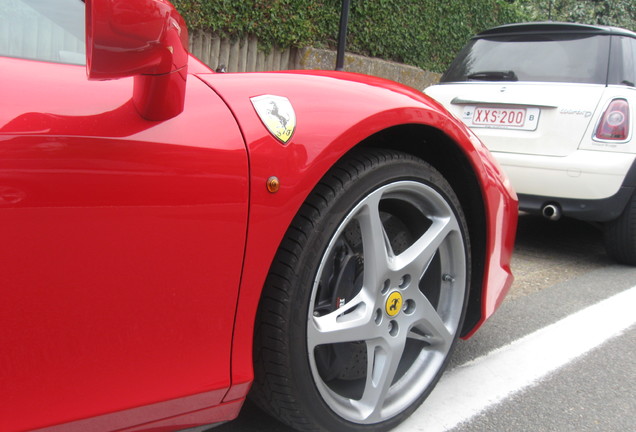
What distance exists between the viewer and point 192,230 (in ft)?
4.27

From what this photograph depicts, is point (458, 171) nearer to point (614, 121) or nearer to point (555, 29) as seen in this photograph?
point (614, 121)

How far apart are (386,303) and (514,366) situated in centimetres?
94

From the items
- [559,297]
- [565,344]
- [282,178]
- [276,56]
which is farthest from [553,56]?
[276,56]

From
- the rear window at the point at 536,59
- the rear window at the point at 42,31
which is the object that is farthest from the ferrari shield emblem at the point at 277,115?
the rear window at the point at 536,59

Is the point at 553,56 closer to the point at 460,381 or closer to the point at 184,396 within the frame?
the point at 460,381

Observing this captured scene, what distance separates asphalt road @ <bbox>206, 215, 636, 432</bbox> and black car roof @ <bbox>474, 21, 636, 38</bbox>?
1.50 meters

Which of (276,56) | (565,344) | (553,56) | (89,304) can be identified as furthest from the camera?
(276,56)

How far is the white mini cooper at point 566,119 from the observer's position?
3785 mm

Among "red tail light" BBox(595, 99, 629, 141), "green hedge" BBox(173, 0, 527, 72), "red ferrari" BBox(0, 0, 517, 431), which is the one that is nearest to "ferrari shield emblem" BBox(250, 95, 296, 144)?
"red ferrari" BBox(0, 0, 517, 431)

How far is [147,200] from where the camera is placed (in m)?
1.23

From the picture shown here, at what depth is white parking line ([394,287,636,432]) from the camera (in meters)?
2.05

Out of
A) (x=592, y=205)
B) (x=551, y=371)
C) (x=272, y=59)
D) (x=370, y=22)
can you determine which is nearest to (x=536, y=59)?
(x=592, y=205)

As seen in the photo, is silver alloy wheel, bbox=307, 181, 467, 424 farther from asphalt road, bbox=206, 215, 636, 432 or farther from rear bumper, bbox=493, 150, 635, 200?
rear bumper, bbox=493, 150, 635, 200

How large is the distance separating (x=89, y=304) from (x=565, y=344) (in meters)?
2.15
